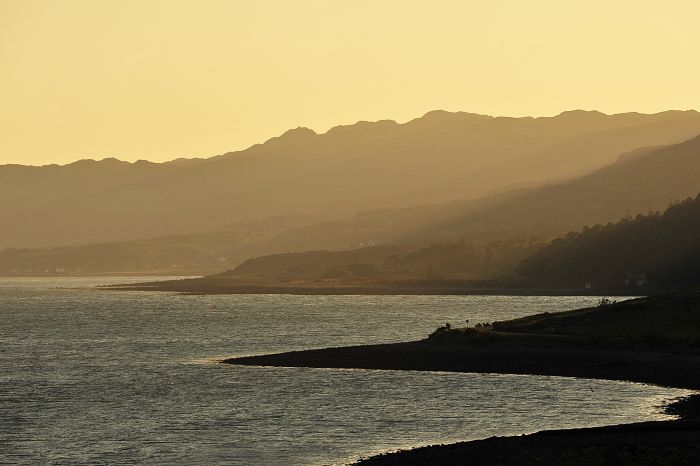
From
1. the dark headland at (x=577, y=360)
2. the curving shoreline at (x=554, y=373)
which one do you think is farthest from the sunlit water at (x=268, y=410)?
the dark headland at (x=577, y=360)

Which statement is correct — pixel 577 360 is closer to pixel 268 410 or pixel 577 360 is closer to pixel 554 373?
pixel 554 373

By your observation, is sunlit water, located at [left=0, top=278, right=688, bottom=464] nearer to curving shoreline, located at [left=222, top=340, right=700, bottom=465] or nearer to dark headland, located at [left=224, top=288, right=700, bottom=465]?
curving shoreline, located at [left=222, top=340, right=700, bottom=465]

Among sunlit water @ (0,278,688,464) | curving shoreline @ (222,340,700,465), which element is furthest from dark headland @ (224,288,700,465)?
sunlit water @ (0,278,688,464)

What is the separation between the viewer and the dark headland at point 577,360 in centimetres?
7781

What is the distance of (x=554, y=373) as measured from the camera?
13388cm

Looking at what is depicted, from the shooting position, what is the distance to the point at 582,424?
9606 centimetres

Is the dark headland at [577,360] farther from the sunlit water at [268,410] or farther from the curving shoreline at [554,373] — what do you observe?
the sunlit water at [268,410]

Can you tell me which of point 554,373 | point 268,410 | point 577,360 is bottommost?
point 268,410

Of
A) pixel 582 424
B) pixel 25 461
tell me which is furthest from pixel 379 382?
pixel 25 461

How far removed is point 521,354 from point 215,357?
40.6 metres

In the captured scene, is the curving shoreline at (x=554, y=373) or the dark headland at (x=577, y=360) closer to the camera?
the curving shoreline at (x=554, y=373)

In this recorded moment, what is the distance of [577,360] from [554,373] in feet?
25.8

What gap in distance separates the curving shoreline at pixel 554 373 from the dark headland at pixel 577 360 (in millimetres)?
76

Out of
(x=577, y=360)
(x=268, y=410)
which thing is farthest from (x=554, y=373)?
(x=268, y=410)
